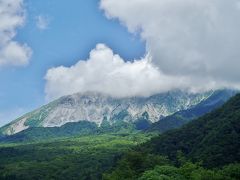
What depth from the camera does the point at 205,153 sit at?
150m

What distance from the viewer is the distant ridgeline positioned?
96.3 metres

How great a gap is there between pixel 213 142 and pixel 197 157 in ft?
42.3

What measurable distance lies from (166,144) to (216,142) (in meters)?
42.0

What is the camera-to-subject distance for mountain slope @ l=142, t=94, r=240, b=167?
143 meters

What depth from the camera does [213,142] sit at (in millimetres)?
159250

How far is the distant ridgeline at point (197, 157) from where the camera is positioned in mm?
96312

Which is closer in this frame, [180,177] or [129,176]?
[180,177]

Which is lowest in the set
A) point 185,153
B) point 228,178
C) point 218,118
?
point 228,178

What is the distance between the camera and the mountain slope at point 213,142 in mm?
143000

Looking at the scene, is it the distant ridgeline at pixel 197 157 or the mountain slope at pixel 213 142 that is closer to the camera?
the distant ridgeline at pixel 197 157

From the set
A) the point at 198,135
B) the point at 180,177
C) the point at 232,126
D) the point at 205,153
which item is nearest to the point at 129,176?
the point at 180,177

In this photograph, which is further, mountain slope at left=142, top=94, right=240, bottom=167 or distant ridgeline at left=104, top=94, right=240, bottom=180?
mountain slope at left=142, top=94, right=240, bottom=167

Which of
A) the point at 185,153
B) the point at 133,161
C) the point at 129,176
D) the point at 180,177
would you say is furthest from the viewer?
the point at 185,153

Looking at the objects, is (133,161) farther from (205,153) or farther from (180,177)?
(205,153)
